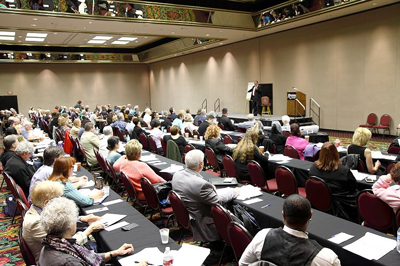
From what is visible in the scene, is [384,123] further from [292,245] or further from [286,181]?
[292,245]

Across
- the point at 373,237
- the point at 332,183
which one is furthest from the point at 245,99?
the point at 373,237

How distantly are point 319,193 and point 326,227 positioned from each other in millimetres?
1314

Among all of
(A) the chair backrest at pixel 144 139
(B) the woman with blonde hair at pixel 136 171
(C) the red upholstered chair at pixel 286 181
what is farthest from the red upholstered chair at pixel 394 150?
(A) the chair backrest at pixel 144 139

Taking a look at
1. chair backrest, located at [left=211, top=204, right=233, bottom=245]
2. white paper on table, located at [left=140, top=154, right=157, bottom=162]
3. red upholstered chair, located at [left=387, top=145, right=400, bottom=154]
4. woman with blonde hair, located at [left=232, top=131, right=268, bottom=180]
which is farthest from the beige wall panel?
chair backrest, located at [left=211, top=204, right=233, bottom=245]

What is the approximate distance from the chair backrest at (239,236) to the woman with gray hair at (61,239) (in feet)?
2.61

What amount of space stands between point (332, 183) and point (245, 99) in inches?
584

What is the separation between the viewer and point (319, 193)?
4207 mm

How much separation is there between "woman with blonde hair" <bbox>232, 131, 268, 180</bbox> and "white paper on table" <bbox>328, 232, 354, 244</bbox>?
2776 millimetres

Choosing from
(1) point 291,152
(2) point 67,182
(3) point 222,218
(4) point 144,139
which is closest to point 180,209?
(3) point 222,218

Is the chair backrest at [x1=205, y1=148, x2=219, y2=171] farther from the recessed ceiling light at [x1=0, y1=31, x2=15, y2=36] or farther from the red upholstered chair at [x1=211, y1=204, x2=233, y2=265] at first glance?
the recessed ceiling light at [x1=0, y1=31, x2=15, y2=36]

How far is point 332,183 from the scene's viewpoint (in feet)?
13.7

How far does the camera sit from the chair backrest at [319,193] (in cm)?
412

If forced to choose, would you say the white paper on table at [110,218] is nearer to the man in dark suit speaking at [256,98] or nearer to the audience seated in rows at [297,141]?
the audience seated in rows at [297,141]

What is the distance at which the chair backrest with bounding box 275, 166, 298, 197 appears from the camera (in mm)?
4702
